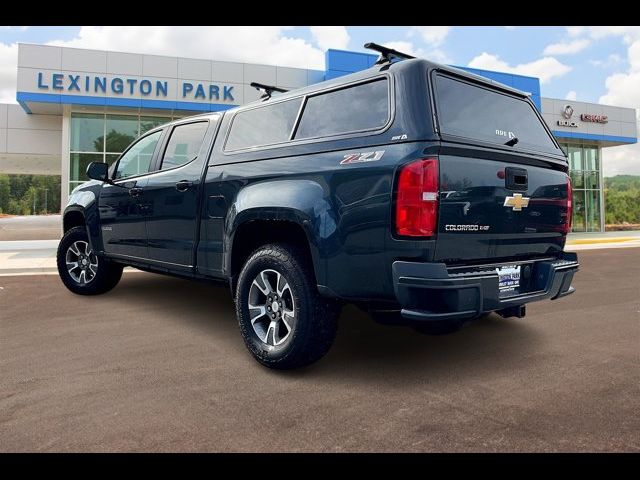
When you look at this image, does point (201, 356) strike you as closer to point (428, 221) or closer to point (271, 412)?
point (271, 412)

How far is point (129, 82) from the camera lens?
627 inches

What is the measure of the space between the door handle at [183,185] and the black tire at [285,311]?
1.17 m

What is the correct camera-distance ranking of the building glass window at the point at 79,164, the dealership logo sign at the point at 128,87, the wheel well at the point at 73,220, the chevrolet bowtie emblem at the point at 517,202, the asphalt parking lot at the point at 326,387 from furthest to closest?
the building glass window at the point at 79,164, the dealership logo sign at the point at 128,87, the wheel well at the point at 73,220, the chevrolet bowtie emblem at the point at 517,202, the asphalt parking lot at the point at 326,387

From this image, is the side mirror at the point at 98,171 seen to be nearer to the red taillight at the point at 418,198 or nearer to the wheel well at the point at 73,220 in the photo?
the wheel well at the point at 73,220

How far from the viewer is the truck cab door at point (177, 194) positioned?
430cm

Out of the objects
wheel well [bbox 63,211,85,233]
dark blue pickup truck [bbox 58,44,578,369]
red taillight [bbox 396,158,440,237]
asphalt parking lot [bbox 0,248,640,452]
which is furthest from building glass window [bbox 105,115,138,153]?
red taillight [bbox 396,158,440,237]

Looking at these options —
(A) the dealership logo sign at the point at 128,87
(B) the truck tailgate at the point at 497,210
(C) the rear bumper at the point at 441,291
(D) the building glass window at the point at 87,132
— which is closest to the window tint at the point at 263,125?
(B) the truck tailgate at the point at 497,210

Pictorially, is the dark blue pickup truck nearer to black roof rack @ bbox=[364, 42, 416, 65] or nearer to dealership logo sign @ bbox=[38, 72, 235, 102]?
black roof rack @ bbox=[364, 42, 416, 65]

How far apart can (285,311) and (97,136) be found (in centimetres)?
1619

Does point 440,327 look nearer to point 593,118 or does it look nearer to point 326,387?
point 326,387

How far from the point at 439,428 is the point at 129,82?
16306 millimetres

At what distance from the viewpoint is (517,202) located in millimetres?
3246

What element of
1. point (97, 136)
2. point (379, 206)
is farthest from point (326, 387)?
point (97, 136)
